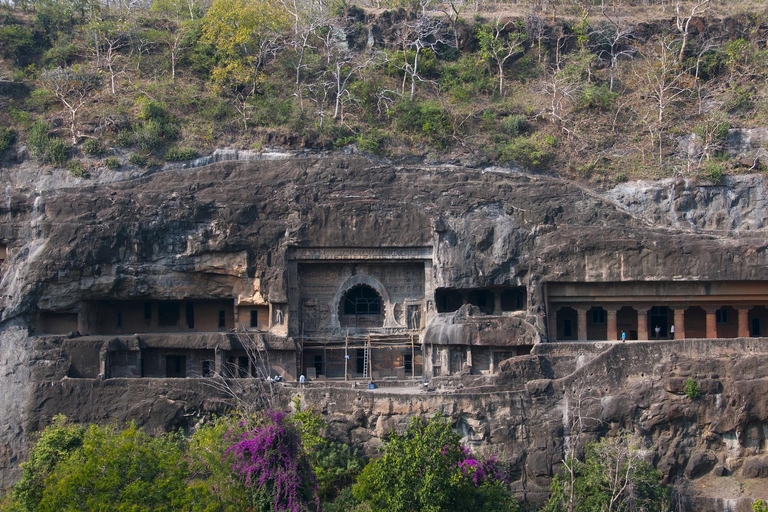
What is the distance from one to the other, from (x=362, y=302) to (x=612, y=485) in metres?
14.7

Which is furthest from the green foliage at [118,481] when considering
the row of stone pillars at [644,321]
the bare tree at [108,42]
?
the bare tree at [108,42]

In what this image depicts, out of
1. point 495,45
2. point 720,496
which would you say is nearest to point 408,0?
point 495,45

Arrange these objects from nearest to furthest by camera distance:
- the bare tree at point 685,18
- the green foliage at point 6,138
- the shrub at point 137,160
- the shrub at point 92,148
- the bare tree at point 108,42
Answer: the shrub at point 137,160 → the green foliage at point 6,138 → the shrub at point 92,148 → the bare tree at point 108,42 → the bare tree at point 685,18

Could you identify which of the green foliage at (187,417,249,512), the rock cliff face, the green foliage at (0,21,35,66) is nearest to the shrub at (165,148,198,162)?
the rock cliff face

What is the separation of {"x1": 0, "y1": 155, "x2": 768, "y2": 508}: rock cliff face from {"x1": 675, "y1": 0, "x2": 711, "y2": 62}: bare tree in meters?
11.2

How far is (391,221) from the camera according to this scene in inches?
1398

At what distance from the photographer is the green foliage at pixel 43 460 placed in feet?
84.0

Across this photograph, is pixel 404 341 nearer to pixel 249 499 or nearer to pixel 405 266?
pixel 405 266

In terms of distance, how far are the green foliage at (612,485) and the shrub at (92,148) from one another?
24.4 metres

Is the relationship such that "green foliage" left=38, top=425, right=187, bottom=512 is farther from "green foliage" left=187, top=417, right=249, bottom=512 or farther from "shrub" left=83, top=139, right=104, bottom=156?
"shrub" left=83, top=139, right=104, bottom=156

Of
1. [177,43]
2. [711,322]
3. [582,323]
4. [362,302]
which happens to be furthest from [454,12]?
[711,322]

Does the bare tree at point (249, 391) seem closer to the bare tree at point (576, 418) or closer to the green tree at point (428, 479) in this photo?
the green tree at point (428, 479)

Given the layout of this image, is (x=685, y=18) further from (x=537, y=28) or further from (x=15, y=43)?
(x=15, y=43)

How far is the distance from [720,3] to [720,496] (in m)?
33.4
